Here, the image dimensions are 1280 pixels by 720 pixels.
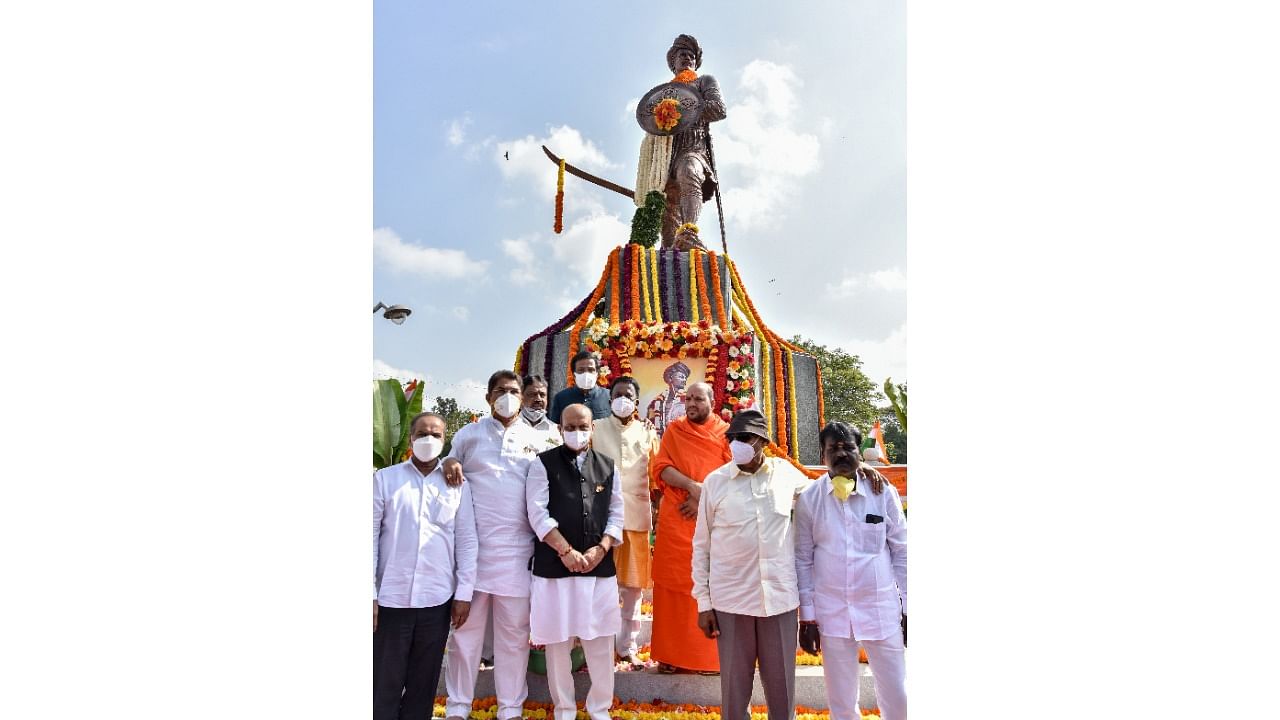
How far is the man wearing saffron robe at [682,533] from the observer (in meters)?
4.52

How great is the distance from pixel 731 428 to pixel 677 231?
7412 mm

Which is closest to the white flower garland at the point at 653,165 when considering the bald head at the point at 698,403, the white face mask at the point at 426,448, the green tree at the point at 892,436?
the bald head at the point at 698,403

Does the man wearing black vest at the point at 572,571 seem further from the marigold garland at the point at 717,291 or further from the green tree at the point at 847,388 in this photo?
the green tree at the point at 847,388

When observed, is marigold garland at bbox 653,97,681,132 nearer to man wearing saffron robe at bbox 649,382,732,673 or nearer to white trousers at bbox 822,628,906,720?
man wearing saffron robe at bbox 649,382,732,673

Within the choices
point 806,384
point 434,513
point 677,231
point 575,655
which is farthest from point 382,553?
point 677,231

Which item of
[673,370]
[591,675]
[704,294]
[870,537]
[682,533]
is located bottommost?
[591,675]

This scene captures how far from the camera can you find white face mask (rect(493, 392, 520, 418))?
4.23 m

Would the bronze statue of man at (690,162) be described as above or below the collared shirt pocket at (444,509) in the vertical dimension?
above

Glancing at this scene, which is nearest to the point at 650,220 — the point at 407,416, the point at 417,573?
the point at 407,416

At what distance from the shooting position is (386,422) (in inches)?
269

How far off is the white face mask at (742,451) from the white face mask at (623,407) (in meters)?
1.25

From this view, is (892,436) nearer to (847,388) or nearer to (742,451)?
(847,388)

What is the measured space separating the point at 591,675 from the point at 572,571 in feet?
1.83

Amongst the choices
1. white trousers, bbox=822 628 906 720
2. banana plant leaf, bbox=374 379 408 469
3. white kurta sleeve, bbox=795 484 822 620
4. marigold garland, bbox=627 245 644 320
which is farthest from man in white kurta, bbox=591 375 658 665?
marigold garland, bbox=627 245 644 320
